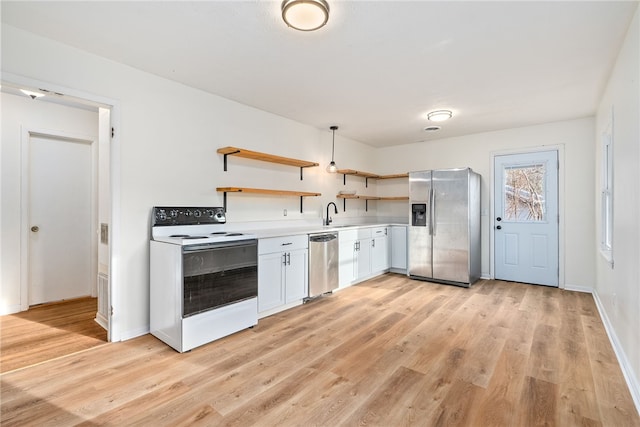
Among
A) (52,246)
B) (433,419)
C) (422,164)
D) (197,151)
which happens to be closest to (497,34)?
(433,419)

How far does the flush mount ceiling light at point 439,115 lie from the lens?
412cm

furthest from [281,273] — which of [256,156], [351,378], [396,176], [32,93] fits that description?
[396,176]

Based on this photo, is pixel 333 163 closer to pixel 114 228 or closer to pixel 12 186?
pixel 114 228

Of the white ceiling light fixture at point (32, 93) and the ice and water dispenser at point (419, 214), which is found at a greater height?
the white ceiling light fixture at point (32, 93)

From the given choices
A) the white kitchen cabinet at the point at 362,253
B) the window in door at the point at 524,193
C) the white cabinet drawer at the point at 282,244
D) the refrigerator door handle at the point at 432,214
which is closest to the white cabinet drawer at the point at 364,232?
the white kitchen cabinet at the point at 362,253

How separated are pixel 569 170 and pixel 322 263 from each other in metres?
3.90

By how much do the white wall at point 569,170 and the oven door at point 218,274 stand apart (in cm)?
411

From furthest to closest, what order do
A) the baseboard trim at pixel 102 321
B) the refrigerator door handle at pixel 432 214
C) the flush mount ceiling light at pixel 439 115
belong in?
the refrigerator door handle at pixel 432 214 < the flush mount ceiling light at pixel 439 115 < the baseboard trim at pixel 102 321

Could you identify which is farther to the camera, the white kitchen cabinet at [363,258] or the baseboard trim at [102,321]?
the white kitchen cabinet at [363,258]

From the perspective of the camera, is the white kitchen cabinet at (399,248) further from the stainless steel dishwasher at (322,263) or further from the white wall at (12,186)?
the white wall at (12,186)

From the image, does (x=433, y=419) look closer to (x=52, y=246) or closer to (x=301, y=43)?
(x=301, y=43)

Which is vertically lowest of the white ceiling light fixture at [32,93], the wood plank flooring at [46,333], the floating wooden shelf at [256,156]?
the wood plank flooring at [46,333]

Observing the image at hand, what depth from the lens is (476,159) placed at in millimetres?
5344

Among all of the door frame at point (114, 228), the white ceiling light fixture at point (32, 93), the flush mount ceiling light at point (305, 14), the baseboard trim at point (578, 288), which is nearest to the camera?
the flush mount ceiling light at point (305, 14)
